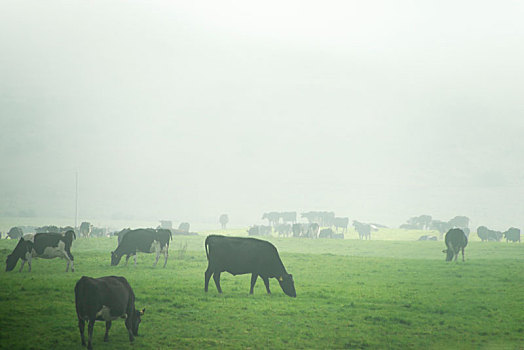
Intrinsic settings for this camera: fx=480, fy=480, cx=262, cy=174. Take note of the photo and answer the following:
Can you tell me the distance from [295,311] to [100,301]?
885 cm

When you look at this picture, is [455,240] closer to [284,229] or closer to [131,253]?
[131,253]

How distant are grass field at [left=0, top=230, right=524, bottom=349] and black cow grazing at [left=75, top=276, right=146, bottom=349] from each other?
1.08 metres

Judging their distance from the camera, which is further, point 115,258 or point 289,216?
point 289,216

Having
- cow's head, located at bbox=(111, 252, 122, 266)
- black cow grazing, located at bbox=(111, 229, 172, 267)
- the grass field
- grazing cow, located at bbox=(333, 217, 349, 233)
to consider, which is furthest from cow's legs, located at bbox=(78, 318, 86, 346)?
grazing cow, located at bbox=(333, 217, 349, 233)

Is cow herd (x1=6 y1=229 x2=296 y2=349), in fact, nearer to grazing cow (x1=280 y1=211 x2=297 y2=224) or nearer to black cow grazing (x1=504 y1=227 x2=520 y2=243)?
black cow grazing (x1=504 y1=227 x2=520 y2=243)

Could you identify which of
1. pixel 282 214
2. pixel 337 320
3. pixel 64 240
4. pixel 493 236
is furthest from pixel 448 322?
pixel 282 214

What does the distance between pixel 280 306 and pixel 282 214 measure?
88.7 metres

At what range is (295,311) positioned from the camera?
19312mm

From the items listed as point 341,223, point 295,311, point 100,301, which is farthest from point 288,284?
point 341,223

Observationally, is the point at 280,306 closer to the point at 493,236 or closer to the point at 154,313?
the point at 154,313

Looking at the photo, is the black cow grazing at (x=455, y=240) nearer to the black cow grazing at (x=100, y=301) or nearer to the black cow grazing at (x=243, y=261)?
the black cow grazing at (x=243, y=261)

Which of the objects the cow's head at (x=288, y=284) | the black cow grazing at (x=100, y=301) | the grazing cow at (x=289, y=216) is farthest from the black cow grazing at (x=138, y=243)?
the grazing cow at (x=289, y=216)

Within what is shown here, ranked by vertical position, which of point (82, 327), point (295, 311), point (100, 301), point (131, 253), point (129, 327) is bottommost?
point (295, 311)

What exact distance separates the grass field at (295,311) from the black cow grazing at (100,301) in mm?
1077
